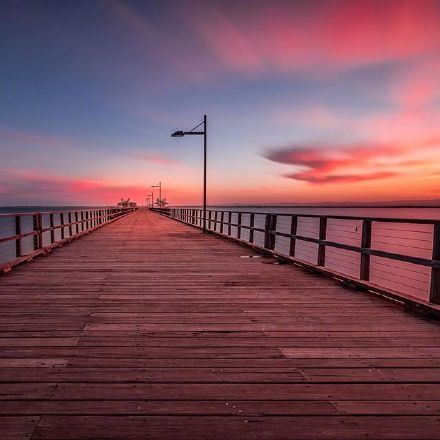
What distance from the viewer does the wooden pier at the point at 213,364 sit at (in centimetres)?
259

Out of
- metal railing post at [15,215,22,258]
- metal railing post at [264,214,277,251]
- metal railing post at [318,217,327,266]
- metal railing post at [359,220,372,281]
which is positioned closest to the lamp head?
metal railing post at [264,214,277,251]

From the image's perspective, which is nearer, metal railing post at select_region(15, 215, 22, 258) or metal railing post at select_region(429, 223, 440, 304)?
metal railing post at select_region(429, 223, 440, 304)

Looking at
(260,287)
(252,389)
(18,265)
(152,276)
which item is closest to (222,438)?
(252,389)

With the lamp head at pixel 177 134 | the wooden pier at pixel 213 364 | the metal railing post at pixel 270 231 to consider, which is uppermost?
the lamp head at pixel 177 134

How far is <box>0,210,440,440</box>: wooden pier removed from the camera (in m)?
2.59

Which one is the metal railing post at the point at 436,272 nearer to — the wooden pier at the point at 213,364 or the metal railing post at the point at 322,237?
the wooden pier at the point at 213,364

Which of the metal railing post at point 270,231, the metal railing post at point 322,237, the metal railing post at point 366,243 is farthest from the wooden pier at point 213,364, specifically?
the metal railing post at point 270,231

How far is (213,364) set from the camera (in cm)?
352

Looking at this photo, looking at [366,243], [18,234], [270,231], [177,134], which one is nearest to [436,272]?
[366,243]

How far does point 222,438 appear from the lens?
2.44m

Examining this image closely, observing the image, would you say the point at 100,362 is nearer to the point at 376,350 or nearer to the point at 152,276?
the point at 376,350

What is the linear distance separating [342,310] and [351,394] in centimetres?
254

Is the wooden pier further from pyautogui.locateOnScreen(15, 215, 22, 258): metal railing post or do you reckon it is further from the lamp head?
the lamp head

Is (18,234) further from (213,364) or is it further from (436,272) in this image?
(436,272)
